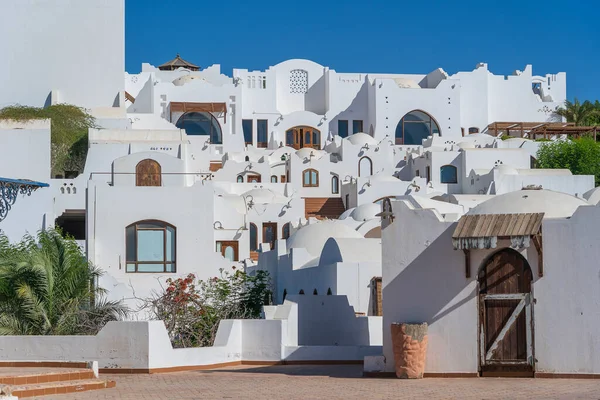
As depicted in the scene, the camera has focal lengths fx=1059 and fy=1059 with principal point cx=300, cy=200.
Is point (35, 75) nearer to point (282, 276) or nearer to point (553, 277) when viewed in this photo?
point (282, 276)

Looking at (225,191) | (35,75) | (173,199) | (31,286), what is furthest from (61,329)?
(35,75)

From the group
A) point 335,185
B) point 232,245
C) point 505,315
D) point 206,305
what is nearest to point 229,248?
point 232,245

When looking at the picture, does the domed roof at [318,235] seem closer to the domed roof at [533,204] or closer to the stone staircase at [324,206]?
the domed roof at [533,204]

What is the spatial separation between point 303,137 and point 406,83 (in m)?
7.89

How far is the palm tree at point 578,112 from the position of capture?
227 feet

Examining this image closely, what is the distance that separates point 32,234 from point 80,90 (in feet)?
77.0

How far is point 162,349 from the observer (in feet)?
63.1

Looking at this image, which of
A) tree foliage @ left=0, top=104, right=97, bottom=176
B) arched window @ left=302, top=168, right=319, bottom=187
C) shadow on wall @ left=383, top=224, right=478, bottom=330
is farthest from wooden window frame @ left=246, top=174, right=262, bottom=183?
shadow on wall @ left=383, top=224, right=478, bottom=330

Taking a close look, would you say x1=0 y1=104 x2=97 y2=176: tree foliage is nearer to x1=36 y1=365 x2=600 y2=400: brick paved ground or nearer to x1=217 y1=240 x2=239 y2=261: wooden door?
x1=217 y1=240 x2=239 y2=261: wooden door

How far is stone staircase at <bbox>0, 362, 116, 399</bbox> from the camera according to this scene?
15.1 m

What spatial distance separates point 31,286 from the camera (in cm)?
2217

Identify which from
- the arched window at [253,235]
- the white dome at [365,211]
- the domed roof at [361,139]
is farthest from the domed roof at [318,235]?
the domed roof at [361,139]

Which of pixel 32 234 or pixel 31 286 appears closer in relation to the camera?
pixel 31 286

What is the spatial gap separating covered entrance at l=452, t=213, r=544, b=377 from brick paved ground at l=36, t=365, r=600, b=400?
46 cm
